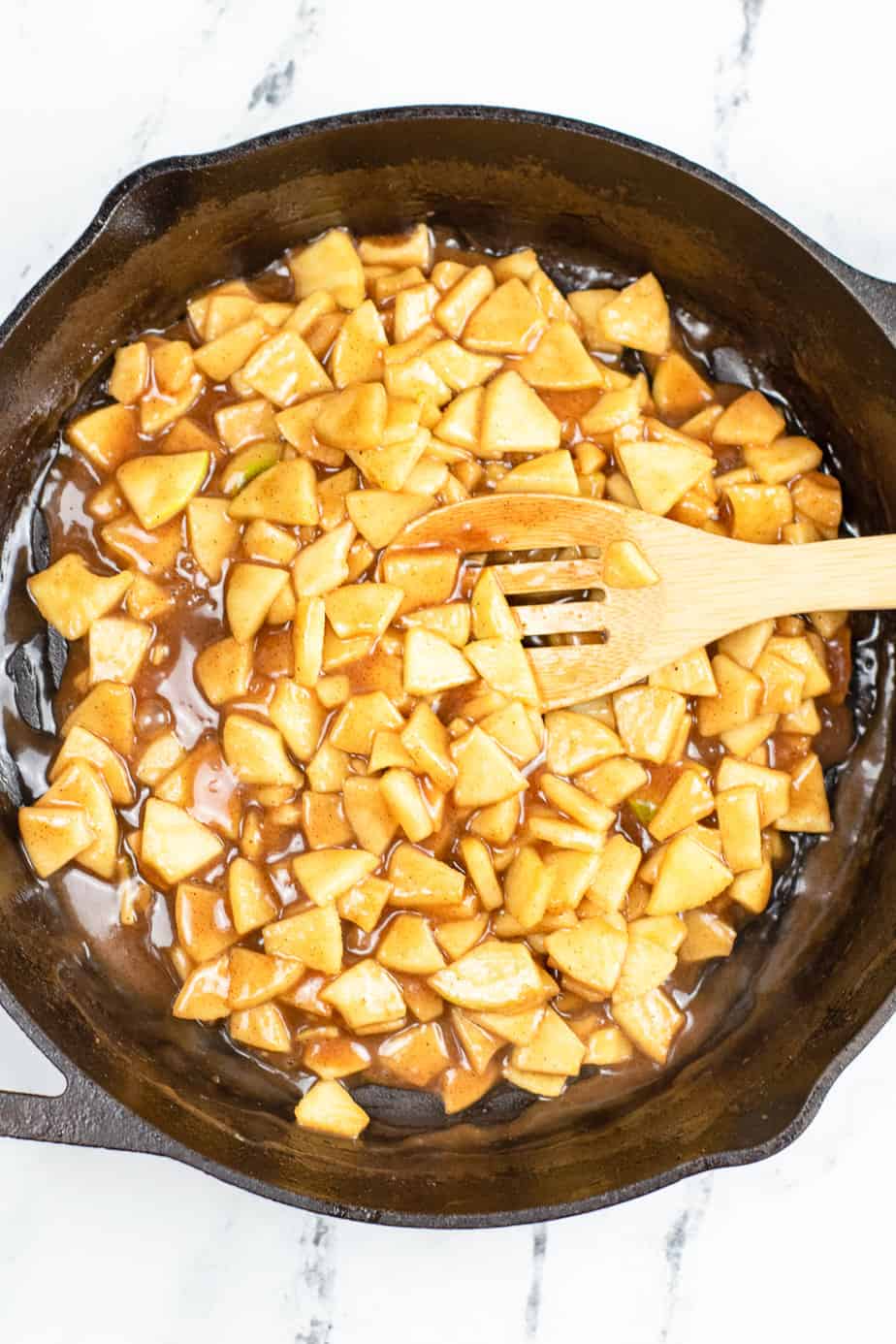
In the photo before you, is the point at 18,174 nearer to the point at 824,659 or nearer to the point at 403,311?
the point at 403,311

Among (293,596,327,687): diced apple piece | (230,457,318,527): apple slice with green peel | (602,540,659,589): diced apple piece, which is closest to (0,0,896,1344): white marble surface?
(230,457,318,527): apple slice with green peel

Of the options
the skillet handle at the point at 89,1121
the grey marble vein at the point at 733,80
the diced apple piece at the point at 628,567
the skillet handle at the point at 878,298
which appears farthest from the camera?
the grey marble vein at the point at 733,80

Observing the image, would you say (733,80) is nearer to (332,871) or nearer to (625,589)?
(625,589)

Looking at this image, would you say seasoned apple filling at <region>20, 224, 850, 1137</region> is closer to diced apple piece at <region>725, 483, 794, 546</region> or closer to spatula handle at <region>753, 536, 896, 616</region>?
diced apple piece at <region>725, 483, 794, 546</region>

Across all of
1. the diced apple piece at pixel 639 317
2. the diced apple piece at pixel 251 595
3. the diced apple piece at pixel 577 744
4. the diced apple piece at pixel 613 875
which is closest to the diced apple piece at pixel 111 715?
the diced apple piece at pixel 251 595

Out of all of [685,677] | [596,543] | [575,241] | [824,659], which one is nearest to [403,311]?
[575,241]

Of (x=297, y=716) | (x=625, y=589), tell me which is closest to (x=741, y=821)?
(x=625, y=589)

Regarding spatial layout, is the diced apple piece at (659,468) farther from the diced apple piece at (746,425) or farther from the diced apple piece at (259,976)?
the diced apple piece at (259,976)
